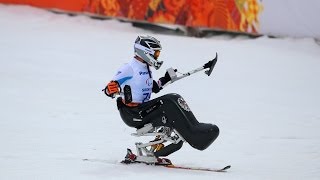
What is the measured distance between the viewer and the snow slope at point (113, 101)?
894cm

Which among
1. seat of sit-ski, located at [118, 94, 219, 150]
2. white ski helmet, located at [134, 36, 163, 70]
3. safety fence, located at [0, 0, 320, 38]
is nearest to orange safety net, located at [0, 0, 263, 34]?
safety fence, located at [0, 0, 320, 38]

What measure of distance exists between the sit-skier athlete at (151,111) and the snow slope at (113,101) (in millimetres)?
300

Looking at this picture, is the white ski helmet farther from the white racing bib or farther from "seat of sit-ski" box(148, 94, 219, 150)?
"seat of sit-ski" box(148, 94, 219, 150)

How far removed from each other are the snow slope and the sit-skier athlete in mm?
300

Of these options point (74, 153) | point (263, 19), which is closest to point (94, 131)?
point (74, 153)

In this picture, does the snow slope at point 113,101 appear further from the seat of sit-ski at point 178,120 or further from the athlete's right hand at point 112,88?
the athlete's right hand at point 112,88

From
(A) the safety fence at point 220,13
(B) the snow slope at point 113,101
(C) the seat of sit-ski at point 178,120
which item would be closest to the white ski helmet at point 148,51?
(C) the seat of sit-ski at point 178,120

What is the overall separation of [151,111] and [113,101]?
4541mm

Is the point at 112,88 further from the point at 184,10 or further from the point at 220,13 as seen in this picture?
the point at 184,10

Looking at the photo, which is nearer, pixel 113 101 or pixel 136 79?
pixel 136 79

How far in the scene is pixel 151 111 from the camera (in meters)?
8.55

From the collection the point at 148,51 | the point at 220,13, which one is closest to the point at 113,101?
the point at 148,51

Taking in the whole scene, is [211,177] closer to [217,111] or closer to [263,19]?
[217,111]

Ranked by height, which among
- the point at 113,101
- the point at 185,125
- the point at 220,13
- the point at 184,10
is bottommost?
the point at 113,101
